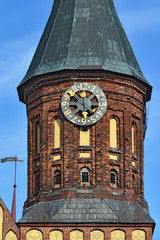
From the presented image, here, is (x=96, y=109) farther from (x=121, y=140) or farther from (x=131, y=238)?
(x=131, y=238)

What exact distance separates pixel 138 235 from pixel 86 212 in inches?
107

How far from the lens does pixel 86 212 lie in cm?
5853

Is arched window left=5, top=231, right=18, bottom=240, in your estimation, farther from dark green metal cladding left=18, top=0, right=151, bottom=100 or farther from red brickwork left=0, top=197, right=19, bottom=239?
dark green metal cladding left=18, top=0, right=151, bottom=100

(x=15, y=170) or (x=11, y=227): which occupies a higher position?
(x=15, y=170)

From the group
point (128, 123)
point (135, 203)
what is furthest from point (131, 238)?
point (128, 123)

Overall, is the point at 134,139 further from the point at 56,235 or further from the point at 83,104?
the point at 56,235

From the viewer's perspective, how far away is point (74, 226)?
190 feet

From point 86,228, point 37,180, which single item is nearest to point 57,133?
point 37,180

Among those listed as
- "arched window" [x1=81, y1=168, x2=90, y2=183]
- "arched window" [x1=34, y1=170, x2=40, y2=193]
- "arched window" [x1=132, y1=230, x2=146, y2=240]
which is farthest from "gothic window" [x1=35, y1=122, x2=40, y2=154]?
"arched window" [x1=132, y1=230, x2=146, y2=240]

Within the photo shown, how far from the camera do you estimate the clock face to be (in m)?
60.8

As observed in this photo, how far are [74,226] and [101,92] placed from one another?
7.37 metres

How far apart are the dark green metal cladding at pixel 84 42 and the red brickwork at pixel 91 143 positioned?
0.57 m

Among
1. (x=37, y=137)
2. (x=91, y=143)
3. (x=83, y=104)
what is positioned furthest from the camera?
(x=37, y=137)

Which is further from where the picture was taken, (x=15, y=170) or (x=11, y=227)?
(x=15, y=170)
